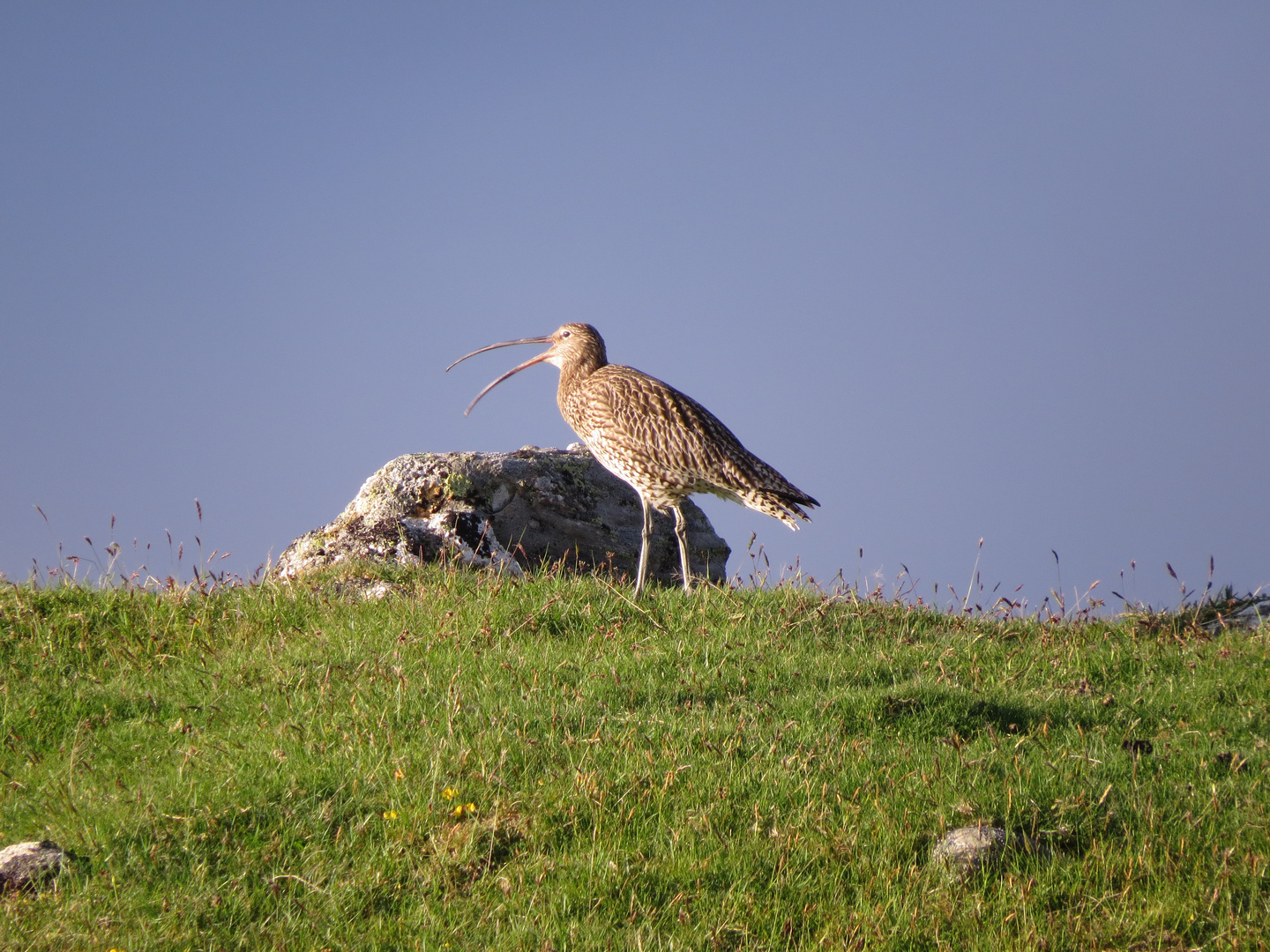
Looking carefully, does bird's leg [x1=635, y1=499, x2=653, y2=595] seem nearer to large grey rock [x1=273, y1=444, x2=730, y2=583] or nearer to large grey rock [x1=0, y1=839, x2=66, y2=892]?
large grey rock [x1=273, y1=444, x2=730, y2=583]

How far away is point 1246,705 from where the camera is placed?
8211 mm

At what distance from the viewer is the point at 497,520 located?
12172 millimetres

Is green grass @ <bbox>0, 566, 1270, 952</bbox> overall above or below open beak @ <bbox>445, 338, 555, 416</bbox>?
below

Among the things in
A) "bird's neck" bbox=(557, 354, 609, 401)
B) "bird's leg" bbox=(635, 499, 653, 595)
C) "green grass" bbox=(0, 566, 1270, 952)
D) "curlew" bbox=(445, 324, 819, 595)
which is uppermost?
"bird's neck" bbox=(557, 354, 609, 401)

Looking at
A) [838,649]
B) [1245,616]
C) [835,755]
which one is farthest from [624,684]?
[1245,616]

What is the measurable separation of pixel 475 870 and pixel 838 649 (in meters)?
4.42

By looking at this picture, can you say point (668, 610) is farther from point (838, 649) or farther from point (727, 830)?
point (727, 830)

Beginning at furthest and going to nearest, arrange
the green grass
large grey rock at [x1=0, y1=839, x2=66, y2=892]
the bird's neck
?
the bird's neck → large grey rock at [x1=0, y1=839, x2=66, y2=892] → the green grass

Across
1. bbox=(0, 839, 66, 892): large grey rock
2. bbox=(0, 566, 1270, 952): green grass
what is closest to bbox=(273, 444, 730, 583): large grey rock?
bbox=(0, 566, 1270, 952): green grass

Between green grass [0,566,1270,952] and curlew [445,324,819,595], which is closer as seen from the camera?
green grass [0,566,1270,952]

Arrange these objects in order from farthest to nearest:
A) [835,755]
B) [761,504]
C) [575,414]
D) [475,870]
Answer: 1. [575,414]
2. [761,504]
3. [835,755]
4. [475,870]

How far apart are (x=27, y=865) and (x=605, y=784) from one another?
2855mm

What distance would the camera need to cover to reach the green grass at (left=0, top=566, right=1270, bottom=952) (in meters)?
4.79

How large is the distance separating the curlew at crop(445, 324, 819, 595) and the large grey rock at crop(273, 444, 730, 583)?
3.56 feet
